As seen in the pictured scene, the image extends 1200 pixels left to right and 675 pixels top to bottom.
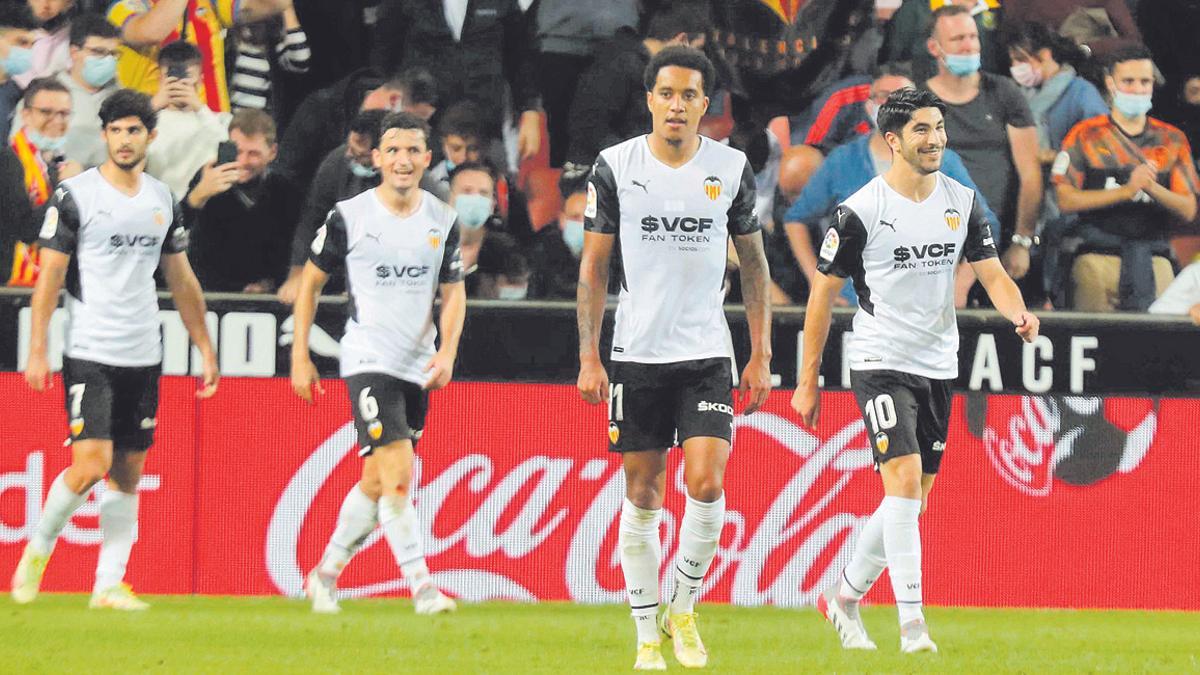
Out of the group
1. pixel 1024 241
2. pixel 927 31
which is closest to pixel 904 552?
pixel 1024 241

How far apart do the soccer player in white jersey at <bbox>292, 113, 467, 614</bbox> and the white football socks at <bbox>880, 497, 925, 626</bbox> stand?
242 centimetres

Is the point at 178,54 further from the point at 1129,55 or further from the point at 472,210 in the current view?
the point at 1129,55

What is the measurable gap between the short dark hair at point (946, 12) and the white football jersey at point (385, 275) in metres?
3.30

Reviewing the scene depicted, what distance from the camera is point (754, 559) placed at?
9.94 meters

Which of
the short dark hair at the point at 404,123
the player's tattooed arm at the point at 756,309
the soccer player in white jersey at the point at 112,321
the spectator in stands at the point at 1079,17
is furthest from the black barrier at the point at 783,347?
the player's tattooed arm at the point at 756,309

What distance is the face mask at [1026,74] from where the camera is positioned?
35.7 ft

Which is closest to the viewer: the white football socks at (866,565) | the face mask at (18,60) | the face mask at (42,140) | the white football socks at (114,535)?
the white football socks at (866,565)

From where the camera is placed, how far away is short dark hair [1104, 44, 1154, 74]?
1052cm

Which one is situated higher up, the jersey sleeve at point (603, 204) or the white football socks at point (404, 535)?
the jersey sleeve at point (603, 204)

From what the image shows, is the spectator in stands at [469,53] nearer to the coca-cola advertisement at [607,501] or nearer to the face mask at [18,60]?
the coca-cola advertisement at [607,501]

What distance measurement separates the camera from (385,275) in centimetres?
900

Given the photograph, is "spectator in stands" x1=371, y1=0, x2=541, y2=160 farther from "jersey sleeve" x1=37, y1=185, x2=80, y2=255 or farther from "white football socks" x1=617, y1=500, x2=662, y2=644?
"white football socks" x1=617, y1=500, x2=662, y2=644

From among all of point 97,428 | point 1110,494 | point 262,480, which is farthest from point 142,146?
point 1110,494

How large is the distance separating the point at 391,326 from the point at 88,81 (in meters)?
2.62
